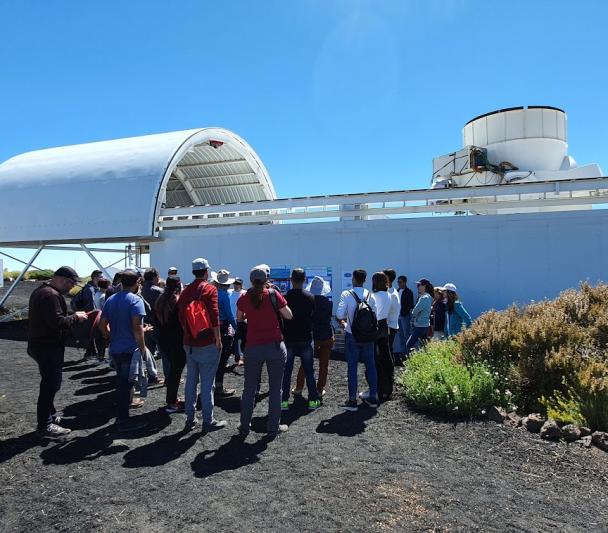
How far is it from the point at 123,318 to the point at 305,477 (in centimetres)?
271

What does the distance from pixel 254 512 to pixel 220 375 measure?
3.72m

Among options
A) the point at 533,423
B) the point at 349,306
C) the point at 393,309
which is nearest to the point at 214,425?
the point at 349,306

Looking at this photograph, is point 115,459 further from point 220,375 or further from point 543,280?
point 543,280

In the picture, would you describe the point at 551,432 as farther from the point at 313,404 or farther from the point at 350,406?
the point at 313,404

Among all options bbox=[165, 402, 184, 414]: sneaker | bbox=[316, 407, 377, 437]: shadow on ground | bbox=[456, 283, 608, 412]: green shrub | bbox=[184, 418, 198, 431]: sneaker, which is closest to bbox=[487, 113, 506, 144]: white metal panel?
bbox=[456, 283, 608, 412]: green shrub

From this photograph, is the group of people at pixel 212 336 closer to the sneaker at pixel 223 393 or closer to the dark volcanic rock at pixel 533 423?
the sneaker at pixel 223 393

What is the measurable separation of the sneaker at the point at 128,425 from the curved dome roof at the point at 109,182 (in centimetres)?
963

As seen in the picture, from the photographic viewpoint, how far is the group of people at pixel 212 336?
534 cm

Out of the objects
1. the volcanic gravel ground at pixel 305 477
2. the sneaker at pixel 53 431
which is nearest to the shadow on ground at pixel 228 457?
the volcanic gravel ground at pixel 305 477

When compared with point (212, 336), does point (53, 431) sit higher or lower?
lower

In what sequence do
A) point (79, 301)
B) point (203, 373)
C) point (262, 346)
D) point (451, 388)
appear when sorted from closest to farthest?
point (262, 346), point (203, 373), point (451, 388), point (79, 301)

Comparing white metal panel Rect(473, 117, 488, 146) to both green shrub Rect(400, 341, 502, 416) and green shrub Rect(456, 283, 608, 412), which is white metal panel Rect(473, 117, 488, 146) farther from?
green shrub Rect(400, 341, 502, 416)

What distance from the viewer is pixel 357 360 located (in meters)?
6.54

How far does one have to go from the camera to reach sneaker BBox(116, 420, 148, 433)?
5.52 meters
